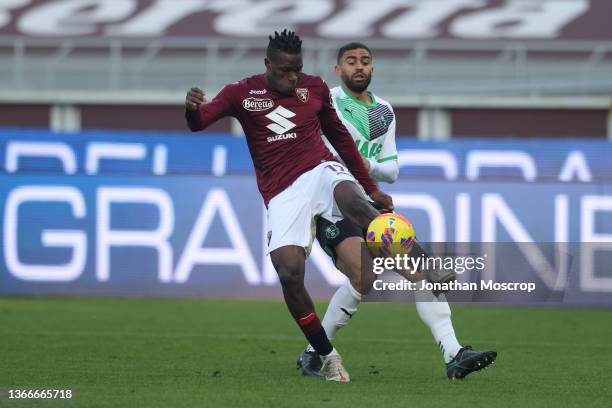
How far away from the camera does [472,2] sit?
996 inches

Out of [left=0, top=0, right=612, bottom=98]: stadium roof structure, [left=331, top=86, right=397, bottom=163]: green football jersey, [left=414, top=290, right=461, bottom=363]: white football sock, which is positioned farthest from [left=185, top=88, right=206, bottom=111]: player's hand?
[left=0, top=0, right=612, bottom=98]: stadium roof structure

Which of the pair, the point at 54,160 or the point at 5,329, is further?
the point at 54,160

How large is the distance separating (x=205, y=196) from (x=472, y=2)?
12.0m

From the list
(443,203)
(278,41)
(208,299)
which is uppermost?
(278,41)

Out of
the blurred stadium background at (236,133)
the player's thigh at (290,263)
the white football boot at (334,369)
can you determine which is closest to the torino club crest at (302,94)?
the player's thigh at (290,263)

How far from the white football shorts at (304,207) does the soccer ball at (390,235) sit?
0.31m

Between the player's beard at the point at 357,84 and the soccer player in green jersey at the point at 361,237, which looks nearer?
the soccer player in green jersey at the point at 361,237

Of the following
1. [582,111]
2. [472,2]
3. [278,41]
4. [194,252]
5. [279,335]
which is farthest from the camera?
[472,2]

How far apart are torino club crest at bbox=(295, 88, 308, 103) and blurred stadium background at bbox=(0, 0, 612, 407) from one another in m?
1.67

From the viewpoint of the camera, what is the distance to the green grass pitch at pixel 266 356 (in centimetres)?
678

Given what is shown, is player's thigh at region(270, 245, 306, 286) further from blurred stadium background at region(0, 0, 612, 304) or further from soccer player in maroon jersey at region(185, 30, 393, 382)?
blurred stadium background at region(0, 0, 612, 304)

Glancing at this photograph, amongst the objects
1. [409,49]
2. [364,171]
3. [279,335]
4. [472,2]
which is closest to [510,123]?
[409,49]

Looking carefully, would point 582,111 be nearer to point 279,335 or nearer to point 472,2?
point 472,2

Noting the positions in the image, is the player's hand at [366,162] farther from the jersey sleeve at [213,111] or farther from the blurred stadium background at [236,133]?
the blurred stadium background at [236,133]
